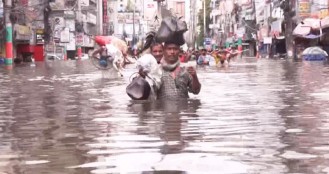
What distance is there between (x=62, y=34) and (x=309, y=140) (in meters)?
97.5

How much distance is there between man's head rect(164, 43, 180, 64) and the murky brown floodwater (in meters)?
0.77

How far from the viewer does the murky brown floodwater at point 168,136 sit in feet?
20.6

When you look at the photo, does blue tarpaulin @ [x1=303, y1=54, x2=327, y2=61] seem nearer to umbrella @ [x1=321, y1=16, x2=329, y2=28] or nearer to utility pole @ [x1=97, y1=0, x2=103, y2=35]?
umbrella @ [x1=321, y1=16, x2=329, y2=28]

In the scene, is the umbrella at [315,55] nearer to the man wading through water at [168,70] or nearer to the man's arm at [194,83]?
the man wading through water at [168,70]

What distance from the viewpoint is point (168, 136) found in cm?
A: 846

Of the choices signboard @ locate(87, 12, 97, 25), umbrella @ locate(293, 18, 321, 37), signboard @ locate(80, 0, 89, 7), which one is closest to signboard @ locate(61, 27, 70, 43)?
signboard @ locate(80, 0, 89, 7)

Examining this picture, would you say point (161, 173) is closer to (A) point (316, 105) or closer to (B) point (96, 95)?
(A) point (316, 105)

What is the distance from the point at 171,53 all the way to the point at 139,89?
156cm

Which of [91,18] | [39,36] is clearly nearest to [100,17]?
[91,18]

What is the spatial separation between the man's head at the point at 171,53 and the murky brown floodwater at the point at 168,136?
768 millimetres

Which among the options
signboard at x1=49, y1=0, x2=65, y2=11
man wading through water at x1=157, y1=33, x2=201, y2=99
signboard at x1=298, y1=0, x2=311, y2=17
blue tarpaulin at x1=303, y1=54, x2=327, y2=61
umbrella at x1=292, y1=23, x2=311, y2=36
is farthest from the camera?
signboard at x1=49, y1=0, x2=65, y2=11

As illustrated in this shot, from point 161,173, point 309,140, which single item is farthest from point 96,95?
point 161,173

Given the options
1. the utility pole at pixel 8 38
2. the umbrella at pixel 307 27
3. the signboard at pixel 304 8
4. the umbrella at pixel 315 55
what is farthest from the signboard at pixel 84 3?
the umbrella at pixel 315 55

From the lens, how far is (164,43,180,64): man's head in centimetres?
1226
